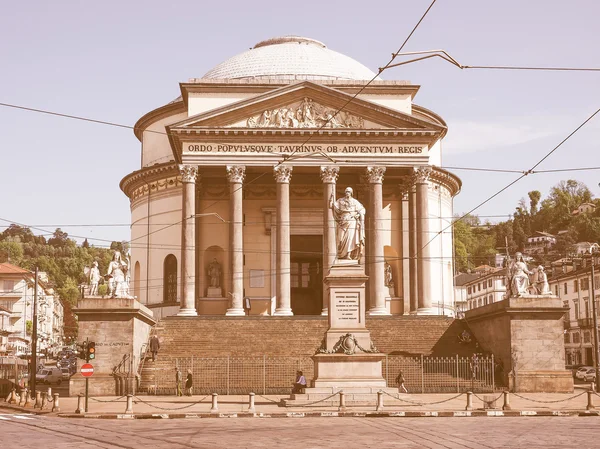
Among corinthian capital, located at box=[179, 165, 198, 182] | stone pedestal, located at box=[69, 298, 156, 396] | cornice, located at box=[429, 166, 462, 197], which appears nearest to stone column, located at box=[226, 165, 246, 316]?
corinthian capital, located at box=[179, 165, 198, 182]

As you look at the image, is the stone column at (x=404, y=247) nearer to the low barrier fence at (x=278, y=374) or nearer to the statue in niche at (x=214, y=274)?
the statue in niche at (x=214, y=274)

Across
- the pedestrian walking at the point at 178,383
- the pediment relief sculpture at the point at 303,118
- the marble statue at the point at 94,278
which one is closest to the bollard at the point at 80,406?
the pedestrian walking at the point at 178,383

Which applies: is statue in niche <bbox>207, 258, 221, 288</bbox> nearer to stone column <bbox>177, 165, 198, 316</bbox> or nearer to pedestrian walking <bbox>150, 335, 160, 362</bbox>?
stone column <bbox>177, 165, 198, 316</bbox>

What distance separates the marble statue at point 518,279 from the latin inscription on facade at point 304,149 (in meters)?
12.9

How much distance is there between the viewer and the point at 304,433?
21734mm

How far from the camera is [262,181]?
2295 inches

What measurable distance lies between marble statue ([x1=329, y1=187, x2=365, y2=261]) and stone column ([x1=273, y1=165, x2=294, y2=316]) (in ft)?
69.2

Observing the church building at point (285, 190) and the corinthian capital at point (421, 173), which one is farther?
the corinthian capital at point (421, 173)

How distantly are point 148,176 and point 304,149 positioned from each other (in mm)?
18943

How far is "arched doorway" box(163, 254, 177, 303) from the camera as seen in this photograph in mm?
64625

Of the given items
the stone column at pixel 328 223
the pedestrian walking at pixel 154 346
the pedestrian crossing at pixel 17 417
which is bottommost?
the pedestrian crossing at pixel 17 417

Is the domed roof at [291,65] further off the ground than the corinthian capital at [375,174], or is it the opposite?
the domed roof at [291,65]

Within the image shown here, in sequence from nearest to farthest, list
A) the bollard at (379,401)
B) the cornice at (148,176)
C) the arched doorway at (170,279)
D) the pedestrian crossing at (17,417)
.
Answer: the bollard at (379,401) < the pedestrian crossing at (17,417) < the arched doorway at (170,279) < the cornice at (148,176)

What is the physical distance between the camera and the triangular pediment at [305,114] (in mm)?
52312
